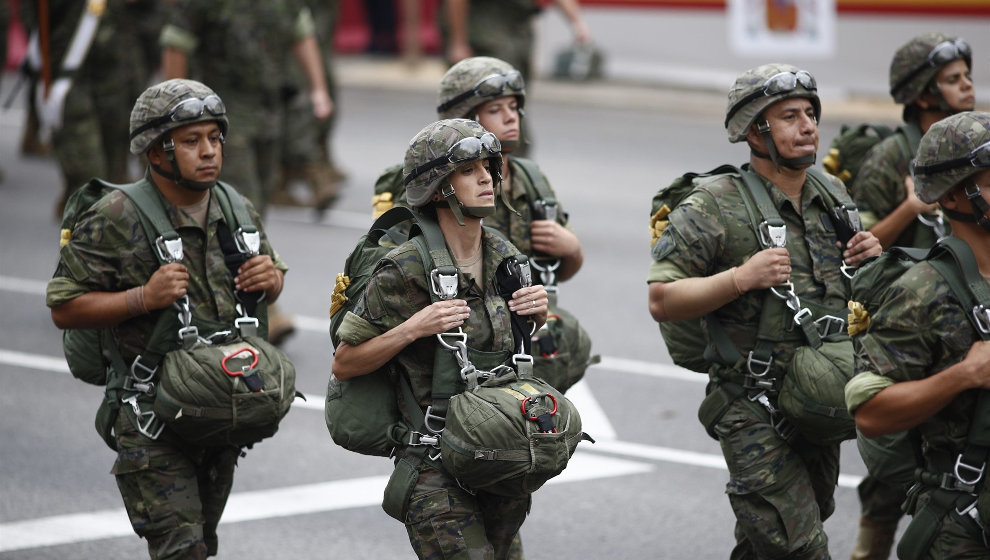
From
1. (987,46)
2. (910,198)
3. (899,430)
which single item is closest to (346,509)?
(910,198)

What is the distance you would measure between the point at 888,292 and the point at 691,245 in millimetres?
1163

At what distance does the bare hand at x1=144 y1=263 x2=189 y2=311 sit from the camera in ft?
19.0

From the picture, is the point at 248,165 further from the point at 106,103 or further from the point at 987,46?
the point at 987,46

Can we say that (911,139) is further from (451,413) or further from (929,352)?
(451,413)

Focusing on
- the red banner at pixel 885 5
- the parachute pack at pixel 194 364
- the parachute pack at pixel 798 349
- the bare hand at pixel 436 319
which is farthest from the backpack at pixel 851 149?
the red banner at pixel 885 5

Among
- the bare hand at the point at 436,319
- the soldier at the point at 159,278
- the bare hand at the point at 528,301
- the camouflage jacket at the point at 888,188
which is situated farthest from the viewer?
the camouflage jacket at the point at 888,188

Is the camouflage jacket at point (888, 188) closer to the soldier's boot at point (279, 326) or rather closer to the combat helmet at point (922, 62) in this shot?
the combat helmet at point (922, 62)

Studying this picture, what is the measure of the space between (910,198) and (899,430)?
2.43 m

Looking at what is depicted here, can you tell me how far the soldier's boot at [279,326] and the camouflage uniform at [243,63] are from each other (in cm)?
76

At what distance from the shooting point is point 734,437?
5.89 m

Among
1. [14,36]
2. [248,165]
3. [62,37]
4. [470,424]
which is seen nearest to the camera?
[470,424]

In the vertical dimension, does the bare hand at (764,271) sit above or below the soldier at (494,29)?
above

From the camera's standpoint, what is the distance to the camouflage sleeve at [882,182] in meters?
6.97

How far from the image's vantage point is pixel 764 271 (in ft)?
18.3
